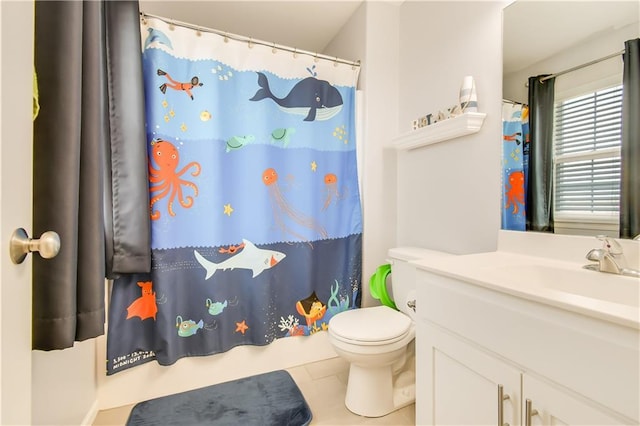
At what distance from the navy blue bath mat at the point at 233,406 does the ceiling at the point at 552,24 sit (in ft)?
6.24

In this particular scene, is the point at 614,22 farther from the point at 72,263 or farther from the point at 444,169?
the point at 72,263

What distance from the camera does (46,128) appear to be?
81 cm

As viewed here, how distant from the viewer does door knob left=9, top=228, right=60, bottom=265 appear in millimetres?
535

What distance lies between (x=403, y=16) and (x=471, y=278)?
1903mm

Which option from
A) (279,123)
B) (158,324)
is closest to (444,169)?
(279,123)

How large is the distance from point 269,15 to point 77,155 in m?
1.84

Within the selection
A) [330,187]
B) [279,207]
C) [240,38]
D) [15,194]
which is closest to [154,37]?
[240,38]

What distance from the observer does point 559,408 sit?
2.37 feet

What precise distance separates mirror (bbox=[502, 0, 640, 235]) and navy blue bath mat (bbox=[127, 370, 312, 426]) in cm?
148

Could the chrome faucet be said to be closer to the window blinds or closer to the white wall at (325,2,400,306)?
the window blinds

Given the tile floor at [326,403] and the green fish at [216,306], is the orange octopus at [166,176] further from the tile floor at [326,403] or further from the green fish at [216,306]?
the tile floor at [326,403]

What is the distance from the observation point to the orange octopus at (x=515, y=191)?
4.33 feet

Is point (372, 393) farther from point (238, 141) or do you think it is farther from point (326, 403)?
point (238, 141)

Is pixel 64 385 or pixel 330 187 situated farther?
pixel 330 187
